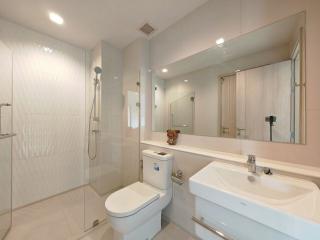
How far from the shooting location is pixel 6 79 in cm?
170

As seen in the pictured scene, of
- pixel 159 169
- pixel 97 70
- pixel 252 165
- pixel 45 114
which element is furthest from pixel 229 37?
pixel 45 114

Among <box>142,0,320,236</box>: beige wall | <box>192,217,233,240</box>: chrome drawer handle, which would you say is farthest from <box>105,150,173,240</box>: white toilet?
<box>192,217,233,240</box>: chrome drawer handle

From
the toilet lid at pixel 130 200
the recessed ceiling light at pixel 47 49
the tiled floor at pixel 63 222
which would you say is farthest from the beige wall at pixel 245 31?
the recessed ceiling light at pixel 47 49

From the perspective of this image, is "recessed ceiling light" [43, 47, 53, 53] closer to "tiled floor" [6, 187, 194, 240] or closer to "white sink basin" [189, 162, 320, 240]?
"tiled floor" [6, 187, 194, 240]

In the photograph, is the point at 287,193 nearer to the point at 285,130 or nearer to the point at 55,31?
the point at 285,130

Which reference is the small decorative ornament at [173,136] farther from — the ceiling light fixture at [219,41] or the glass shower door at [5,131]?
the glass shower door at [5,131]

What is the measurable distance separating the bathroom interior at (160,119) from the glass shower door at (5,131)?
0.01 metres

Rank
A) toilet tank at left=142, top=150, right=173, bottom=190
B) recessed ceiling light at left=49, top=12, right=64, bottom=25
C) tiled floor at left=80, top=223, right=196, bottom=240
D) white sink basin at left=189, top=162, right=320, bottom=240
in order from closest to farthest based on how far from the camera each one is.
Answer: white sink basin at left=189, top=162, right=320, bottom=240, tiled floor at left=80, top=223, right=196, bottom=240, toilet tank at left=142, top=150, right=173, bottom=190, recessed ceiling light at left=49, top=12, right=64, bottom=25

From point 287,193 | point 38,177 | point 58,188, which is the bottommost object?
point 58,188

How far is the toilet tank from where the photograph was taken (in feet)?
5.13

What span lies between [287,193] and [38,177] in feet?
9.20

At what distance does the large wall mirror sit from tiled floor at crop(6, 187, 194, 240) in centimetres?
126

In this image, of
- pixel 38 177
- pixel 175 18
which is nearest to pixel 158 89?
pixel 175 18

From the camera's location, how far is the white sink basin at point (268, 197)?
58cm
